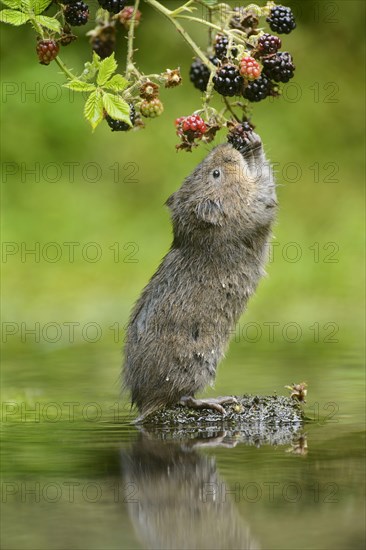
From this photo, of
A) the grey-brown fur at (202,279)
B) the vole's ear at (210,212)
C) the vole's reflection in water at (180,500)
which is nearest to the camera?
the vole's reflection in water at (180,500)

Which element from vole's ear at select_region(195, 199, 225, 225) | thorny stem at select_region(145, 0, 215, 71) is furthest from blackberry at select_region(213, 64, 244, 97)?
vole's ear at select_region(195, 199, 225, 225)

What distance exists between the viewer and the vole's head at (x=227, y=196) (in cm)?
458

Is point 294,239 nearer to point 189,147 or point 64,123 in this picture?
point 64,123

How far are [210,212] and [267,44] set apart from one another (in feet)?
2.80

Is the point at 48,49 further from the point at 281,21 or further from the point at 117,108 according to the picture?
the point at 281,21

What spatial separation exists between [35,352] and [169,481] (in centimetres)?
289

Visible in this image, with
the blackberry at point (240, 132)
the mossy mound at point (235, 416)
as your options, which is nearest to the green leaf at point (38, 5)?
the blackberry at point (240, 132)

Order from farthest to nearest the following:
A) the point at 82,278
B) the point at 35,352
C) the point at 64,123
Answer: the point at 64,123 → the point at 82,278 → the point at 35,352

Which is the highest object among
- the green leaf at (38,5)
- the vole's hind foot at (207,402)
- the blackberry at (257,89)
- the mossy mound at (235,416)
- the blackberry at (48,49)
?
the green leaf at (38,5)

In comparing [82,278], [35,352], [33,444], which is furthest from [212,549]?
[82,278]

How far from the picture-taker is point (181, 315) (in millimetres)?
4391

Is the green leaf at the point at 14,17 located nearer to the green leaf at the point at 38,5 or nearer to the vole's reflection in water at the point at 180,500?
the green leaf at the point at 38,5

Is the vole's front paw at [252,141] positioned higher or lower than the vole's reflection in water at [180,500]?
higher

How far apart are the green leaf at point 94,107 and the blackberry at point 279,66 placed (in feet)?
1.88
